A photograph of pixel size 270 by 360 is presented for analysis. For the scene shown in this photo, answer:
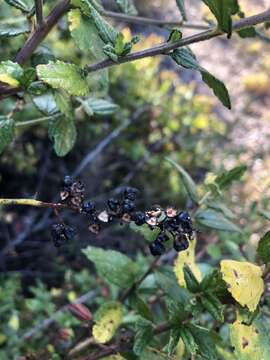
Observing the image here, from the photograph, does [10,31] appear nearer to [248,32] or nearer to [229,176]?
[248,32]

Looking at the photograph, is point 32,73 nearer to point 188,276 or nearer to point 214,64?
point 188,276

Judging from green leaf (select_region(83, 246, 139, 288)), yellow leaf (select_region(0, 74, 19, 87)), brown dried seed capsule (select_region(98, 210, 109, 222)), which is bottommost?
green leaf (select_region(83, 246, 139, 288))

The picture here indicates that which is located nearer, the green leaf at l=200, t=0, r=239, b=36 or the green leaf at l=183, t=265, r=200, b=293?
the green leaf at l=200, t=0, r=239, b=36

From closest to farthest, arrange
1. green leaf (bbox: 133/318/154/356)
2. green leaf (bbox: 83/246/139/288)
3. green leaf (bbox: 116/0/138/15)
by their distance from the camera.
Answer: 1. green leaf (bbox: 133/318/154/356)
2. green leaf (bbox: 116/0/138/15)
3. green leaf (bbox: 83/246/139/288)

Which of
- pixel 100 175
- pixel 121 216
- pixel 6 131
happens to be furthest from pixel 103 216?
pixel 100 175

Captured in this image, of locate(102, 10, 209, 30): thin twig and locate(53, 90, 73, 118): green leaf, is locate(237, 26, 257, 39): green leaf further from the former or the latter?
locate(53, 90, 73, 118): green leaf

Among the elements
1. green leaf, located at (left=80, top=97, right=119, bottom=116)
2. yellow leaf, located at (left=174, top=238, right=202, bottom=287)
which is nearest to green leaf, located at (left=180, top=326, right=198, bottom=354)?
yellow leaf, located at (left=174, top=238, right=202, bottom=287)
